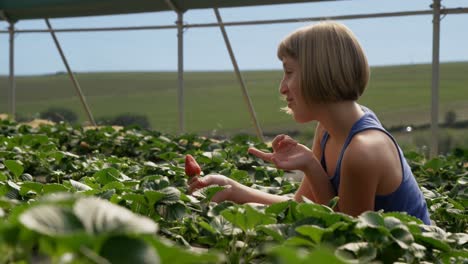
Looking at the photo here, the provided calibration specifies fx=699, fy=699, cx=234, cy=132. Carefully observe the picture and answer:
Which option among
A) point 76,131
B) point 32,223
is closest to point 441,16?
point 76,131

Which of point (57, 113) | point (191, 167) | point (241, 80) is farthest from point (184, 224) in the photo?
point (57, 113)

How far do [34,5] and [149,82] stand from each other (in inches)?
86.5

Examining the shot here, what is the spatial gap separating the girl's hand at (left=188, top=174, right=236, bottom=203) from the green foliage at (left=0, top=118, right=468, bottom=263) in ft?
0.28

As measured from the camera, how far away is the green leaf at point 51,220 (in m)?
0.80

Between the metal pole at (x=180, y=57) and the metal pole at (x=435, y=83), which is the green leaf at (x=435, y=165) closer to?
the metal pole at (x=435, y=83)

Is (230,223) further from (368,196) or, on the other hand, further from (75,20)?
(75,20)

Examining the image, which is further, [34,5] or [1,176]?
[34,5]

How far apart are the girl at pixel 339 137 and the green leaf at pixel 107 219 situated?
124cm

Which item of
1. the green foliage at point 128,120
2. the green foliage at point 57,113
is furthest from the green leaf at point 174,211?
the green foliage at point 57,113

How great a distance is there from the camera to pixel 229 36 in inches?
356

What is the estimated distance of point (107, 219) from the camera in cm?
83

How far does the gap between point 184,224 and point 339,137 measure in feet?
2.19

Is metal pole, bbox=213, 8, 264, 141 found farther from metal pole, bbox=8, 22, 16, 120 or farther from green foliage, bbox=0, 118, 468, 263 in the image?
green foliage, bbox=0, 118, 468, 263

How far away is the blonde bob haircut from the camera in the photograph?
2.09m
